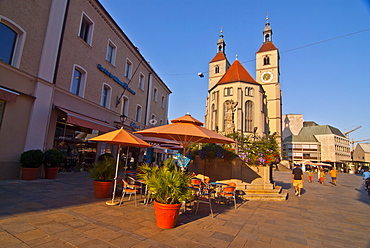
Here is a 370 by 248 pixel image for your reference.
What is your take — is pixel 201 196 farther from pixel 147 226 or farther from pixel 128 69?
pixel 128 69

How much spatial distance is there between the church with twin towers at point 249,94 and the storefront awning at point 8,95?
3561cm

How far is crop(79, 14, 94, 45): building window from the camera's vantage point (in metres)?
13.1

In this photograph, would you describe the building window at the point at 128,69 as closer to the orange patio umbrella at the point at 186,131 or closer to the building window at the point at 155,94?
the building window at the point at 155,94

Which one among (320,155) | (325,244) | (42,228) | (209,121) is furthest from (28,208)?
(320,155)

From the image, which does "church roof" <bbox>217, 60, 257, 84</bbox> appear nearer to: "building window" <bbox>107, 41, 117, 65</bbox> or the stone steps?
"building window" <bbox>107, 41, 117, 65</bbox>

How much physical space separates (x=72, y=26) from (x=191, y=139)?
10.5 m

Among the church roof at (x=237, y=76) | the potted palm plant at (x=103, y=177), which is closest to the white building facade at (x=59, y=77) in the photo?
the potted palm plant at (x=103, y=177)

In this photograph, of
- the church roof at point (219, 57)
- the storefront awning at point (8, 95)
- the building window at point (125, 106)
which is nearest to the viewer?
the storefront awning at point (8, 95)

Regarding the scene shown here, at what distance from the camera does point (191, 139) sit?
24.1ft

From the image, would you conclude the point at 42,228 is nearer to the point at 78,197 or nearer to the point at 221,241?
the point at 78,197

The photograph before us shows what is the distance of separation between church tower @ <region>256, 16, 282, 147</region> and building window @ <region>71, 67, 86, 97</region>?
50.4 m

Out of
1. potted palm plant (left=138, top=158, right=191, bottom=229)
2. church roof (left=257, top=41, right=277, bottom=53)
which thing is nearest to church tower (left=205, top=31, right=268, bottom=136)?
church roof (left=257, top=41, right=277, bottom=53)

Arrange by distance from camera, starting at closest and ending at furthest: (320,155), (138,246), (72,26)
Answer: (138,246) < (72,26) < (320,155)

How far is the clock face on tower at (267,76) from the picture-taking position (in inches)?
2219
